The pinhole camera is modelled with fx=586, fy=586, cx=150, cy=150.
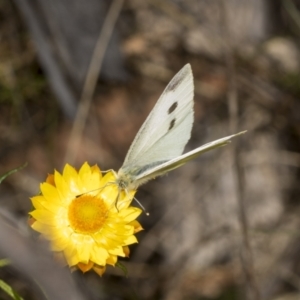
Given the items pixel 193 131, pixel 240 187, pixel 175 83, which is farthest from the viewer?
pixel 193 131

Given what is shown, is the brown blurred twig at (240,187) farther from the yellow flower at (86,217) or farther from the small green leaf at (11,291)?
the small green leaf at (11,291)

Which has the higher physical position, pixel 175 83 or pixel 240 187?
pixel 240 187

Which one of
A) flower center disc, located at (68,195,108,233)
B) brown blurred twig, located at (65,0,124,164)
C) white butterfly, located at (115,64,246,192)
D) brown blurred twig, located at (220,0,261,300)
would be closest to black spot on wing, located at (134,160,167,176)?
white butterfly, located at (115,64,246,192)

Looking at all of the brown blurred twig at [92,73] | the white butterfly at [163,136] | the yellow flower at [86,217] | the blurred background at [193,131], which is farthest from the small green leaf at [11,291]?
the brown blurred twig at [92,73]

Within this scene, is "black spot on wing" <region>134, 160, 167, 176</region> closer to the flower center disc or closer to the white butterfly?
the white butterfly

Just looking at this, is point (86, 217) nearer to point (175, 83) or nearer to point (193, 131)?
point (175, 83)

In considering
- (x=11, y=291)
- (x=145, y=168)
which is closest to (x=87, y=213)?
(x=145, y=168)
